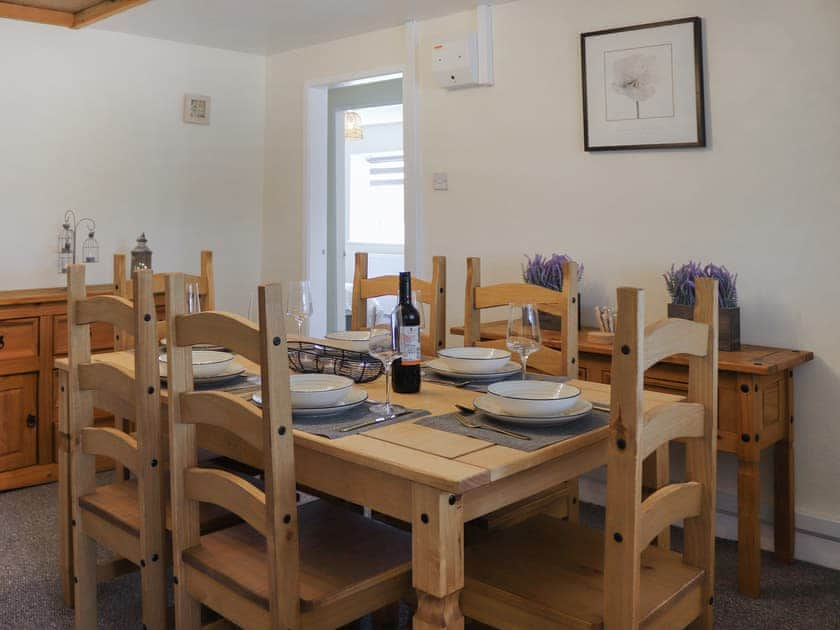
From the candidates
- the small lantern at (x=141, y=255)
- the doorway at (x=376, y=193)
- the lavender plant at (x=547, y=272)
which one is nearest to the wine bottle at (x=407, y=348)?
the lavender plant at (x=547, y=272)

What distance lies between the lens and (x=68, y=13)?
411cm

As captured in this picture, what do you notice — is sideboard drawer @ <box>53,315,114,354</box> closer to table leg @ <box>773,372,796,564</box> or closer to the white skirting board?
the white skirting board

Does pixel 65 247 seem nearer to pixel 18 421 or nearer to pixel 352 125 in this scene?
pixel 18 421

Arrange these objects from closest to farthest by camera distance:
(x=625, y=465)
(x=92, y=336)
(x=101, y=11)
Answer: (x=625, y=465)
(x=92, y=336)
(x=101, y=11)

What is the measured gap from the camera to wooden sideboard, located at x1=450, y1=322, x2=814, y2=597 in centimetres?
260

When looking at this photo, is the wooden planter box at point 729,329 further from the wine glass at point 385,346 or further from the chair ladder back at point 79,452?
the chair ladder back at point 79,452

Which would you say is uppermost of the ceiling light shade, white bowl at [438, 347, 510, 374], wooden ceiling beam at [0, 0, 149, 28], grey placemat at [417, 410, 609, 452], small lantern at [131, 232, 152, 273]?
wooden ceiling beam at [0, 0, 149, 28]

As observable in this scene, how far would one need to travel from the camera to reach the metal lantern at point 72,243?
4160 millimetres

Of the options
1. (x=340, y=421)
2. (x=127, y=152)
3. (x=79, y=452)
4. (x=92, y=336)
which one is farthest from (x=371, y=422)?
(x=127, y=152)

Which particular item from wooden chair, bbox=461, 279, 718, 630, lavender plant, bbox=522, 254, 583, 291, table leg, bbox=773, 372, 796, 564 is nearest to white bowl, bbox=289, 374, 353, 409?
wooden chair, bbox=461, 279, 718, 630

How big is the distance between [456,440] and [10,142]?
3.37 meters

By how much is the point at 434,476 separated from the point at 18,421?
2.83 metres

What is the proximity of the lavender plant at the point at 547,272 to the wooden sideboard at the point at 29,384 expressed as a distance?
2.10 m

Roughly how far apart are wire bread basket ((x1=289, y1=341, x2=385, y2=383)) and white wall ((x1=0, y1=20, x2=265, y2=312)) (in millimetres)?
2364
